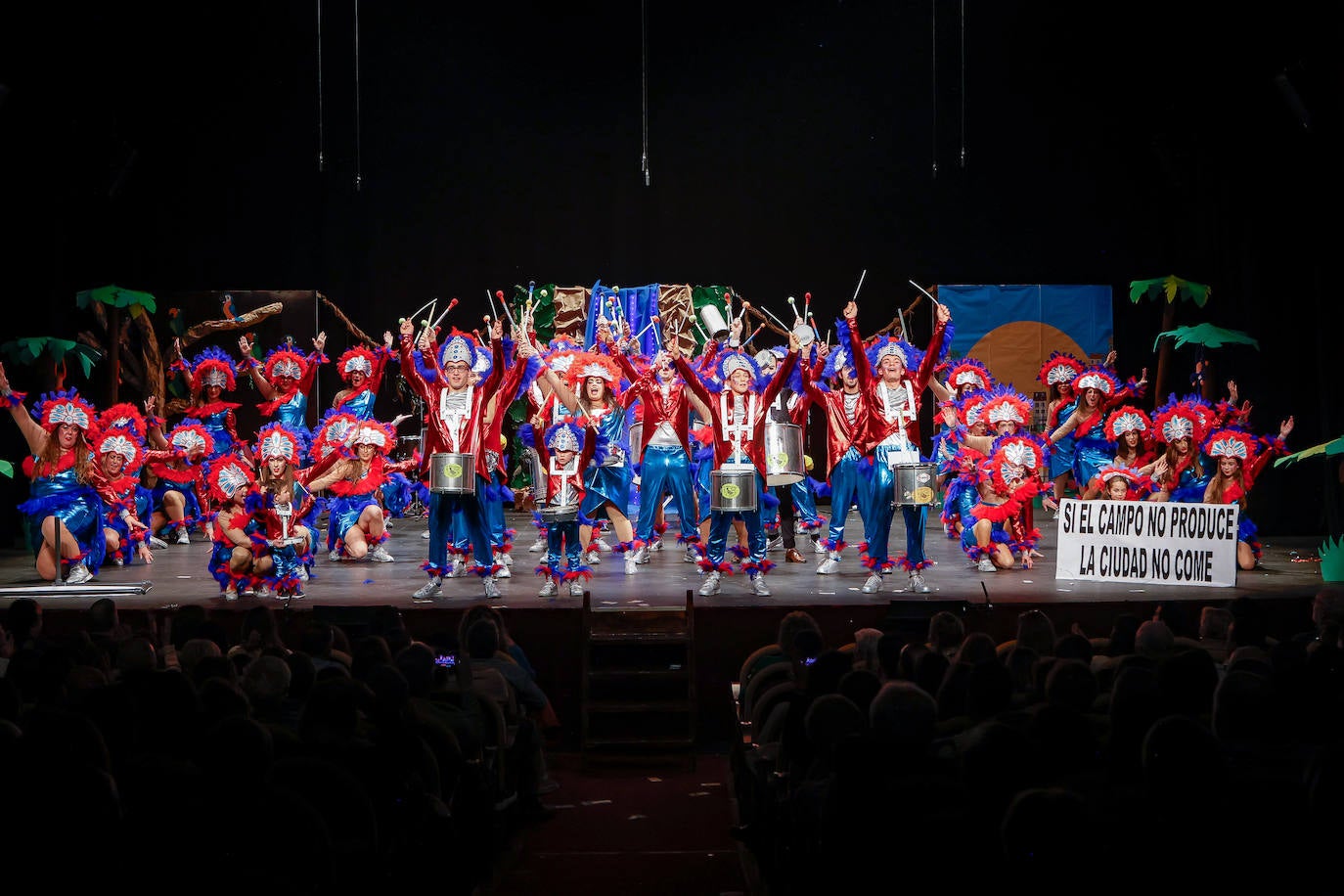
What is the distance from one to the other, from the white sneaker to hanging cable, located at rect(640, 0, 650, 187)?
6.04 metres

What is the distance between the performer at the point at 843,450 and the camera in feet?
24.7

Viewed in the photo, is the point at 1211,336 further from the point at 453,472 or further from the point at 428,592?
the point at 428,592

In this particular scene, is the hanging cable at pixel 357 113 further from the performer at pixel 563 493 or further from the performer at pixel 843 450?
the performer at pixel 563 493

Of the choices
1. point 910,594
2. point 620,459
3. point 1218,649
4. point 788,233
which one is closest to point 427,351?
point 620,459

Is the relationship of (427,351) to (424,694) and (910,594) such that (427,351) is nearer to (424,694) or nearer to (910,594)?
(910,594)

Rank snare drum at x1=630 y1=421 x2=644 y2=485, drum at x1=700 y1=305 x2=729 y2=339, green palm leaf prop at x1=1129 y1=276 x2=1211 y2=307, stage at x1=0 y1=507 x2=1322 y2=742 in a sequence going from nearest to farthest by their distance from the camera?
stage at x1=0 y1=507 x2=1322 y2=742 < snare drum at x1=630 y1=421 x2=644 y2=485 < green palm leaf prop at x1=1129 y1=276 x2=1211 y2=307 < drum at x1=700 y1=305 x2=729 y2=339

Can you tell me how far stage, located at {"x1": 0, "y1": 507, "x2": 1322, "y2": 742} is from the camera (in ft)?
20.2

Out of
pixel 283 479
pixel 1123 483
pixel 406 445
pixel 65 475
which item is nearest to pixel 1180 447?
pixel 1123 483

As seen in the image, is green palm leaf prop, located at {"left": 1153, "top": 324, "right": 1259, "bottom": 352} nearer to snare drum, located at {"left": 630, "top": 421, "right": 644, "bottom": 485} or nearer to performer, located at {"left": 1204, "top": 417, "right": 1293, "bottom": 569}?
performer, located at {"left": 1204, "top": 417, "right": 1293, "bottom": 569}

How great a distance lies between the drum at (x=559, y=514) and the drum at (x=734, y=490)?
2.64 feet

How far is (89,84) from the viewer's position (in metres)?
9.99

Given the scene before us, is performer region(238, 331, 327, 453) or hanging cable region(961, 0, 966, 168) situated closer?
performer region(238, 331, 327, 453)

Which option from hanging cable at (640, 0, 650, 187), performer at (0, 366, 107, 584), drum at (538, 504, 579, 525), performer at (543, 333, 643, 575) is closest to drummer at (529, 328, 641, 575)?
performer at (543, 333, 643, 575)

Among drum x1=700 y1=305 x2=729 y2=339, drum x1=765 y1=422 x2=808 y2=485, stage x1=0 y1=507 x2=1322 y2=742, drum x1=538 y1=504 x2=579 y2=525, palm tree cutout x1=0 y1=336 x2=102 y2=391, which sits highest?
drum x1=700 y1=305 x2=729 y2=339
